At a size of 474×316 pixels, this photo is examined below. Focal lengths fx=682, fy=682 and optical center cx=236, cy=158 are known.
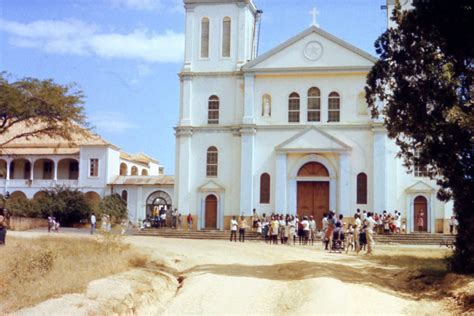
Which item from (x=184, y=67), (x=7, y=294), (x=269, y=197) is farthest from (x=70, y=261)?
(x=184, y=67)

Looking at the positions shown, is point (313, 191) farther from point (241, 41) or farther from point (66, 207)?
point (66, 207)

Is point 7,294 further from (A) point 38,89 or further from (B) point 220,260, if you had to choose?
(A) point 38,89

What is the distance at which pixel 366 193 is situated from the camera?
36969mm

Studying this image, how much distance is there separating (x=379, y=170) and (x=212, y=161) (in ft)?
31.0

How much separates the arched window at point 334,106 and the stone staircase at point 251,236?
25.7ft

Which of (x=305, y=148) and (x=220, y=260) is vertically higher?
(x=305, y=148)

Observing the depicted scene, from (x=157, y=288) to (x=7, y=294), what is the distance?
11.3ft

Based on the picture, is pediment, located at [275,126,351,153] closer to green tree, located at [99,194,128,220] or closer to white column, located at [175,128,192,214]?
white column, located at [175,128,192,214]

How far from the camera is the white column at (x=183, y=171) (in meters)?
38.9

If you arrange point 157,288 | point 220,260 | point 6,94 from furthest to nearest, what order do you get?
point 6,94 → point 220,260 → point 157,288

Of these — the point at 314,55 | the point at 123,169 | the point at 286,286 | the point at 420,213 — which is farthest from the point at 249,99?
the point at 286,286

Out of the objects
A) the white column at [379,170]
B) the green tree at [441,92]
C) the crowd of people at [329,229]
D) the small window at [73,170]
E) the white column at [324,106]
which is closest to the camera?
the green tree at [441,92]

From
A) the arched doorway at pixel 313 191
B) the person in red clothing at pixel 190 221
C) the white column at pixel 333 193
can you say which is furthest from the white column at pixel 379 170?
the person in red clothing at pixel 190 221

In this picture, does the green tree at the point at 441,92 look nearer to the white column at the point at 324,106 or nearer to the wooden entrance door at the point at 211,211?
the white column at the point at 324,106
